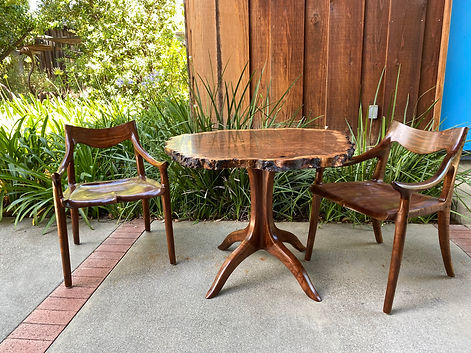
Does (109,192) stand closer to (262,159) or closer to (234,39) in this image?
(262,159)

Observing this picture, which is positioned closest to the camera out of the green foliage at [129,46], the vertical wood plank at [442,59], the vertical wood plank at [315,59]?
the vertical wood plank at [442,59]

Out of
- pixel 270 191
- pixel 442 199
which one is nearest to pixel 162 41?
pixel 270 191

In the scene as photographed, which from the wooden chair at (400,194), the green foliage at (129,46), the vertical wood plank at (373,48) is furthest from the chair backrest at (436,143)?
the green foliage at (129,46)

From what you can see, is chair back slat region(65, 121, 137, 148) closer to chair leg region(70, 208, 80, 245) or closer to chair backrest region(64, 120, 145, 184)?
chair backrest region(64, 120, 145, 184)

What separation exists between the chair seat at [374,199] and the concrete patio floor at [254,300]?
43cm

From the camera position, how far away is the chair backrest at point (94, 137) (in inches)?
85.5

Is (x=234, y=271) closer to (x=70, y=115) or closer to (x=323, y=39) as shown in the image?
(x=323, y=39)

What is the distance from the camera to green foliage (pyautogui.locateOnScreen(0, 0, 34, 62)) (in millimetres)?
6676

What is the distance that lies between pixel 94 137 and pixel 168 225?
767mm

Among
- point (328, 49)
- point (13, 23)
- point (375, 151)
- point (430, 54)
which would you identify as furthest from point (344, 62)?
point (13, 23)

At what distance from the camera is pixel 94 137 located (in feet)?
7.48

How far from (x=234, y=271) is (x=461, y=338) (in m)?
1.10

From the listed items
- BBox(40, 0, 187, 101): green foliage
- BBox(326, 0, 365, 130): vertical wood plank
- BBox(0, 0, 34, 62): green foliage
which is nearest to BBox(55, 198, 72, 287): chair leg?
BBox(326, 0, 365, 130): vertical wood plank

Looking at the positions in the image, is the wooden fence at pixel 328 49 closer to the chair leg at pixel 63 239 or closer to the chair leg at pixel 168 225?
the chair leg at pixel 168 225
